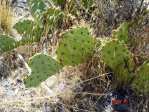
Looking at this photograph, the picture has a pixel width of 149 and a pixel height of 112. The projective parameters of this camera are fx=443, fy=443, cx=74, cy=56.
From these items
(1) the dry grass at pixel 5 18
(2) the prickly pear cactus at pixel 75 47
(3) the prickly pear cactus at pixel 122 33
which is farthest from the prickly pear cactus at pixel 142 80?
(1) the dry grass at pixel 5 18

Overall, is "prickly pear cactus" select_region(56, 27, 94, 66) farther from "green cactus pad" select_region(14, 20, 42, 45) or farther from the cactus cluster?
"green cactus pad" select_region(14, 20, 42, 45)

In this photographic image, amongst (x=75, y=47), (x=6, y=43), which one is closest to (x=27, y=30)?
(x=6, y=43)

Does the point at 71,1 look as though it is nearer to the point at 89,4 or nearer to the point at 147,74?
the point at 89,4

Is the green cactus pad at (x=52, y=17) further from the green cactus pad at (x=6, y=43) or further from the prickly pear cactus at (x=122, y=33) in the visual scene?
the prickly pear cactus at (x=122, y=33)

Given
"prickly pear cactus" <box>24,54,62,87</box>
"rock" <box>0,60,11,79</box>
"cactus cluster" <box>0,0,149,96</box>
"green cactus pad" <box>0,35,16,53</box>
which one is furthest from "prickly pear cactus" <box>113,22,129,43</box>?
"rock" <box>0,60,11,79</box>

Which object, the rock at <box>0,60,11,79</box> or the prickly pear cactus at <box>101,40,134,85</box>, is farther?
the rock at <box>0,60,11,79</box>

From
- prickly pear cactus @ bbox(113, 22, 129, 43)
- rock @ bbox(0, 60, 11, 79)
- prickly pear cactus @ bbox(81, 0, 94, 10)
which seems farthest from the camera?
prickly pear cactus @ bbox(81, 0, 94, 10)
